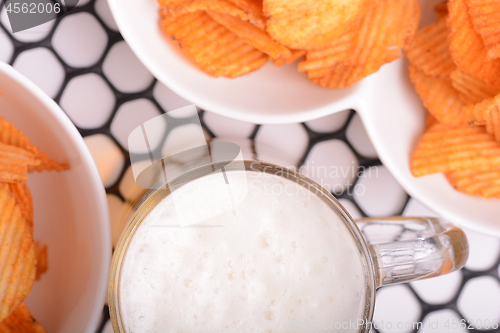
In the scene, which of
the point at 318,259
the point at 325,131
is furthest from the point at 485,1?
the point at 318,259

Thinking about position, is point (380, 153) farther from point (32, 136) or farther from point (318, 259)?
point (32, 136)

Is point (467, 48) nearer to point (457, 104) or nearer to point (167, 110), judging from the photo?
point (457, 104)

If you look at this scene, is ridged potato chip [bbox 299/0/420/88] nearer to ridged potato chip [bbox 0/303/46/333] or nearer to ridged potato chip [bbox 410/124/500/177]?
ridged potato chip [bbox 410/124/500/177]

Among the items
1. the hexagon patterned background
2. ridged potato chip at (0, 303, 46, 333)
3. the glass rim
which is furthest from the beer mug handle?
ridged potato chip at (0, 303, 46, 333)

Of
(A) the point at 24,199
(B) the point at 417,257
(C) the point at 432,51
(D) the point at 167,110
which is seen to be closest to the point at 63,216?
(A) the point at 24,199

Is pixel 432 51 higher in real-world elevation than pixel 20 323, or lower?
higher

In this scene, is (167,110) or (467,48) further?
(167,110)

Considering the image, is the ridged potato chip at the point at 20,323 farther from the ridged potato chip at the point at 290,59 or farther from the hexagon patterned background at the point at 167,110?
the ridged potato chip at the point at 290,59
